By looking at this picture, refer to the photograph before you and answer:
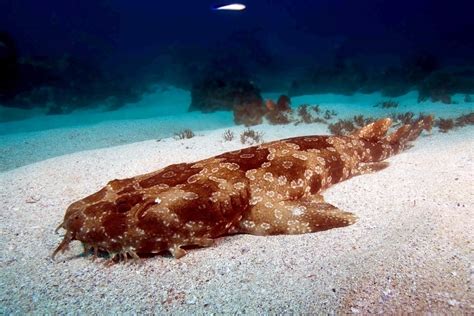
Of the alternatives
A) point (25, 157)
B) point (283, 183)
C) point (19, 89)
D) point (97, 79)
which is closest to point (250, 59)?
point (97, 79)

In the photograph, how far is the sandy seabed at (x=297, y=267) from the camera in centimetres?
296

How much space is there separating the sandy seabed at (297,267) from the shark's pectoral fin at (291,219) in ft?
0.36

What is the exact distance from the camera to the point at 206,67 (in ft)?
115

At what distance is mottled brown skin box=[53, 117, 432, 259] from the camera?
378cm

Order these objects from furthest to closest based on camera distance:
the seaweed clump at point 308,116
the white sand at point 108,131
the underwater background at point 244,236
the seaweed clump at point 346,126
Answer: the seaweed clump at point 308,116, the white sand at point 108,131, the seaweed clump at point 346,126, the underwater background at point 244,236

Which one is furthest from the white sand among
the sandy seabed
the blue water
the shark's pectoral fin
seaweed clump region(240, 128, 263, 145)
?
the shark's pectoral fin

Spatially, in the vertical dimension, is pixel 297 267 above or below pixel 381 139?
below

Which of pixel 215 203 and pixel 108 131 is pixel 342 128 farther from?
pixel 108 131

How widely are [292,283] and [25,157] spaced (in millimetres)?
10450

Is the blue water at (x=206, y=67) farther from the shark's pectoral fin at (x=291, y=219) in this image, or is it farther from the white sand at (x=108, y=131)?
the shark's pectoral fin at (x=291, y=219)

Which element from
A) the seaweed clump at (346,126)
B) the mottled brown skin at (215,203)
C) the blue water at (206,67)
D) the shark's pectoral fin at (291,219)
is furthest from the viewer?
the blue water at (206,67)

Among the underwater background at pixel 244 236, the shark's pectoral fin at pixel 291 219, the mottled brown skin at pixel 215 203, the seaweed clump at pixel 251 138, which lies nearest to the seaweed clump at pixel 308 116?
the underwater background at pixel 244 236

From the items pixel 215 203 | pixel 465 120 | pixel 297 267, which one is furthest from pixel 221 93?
pixel 297 267

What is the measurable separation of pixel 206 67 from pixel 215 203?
109 ft
